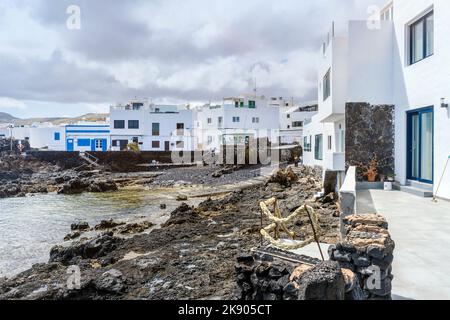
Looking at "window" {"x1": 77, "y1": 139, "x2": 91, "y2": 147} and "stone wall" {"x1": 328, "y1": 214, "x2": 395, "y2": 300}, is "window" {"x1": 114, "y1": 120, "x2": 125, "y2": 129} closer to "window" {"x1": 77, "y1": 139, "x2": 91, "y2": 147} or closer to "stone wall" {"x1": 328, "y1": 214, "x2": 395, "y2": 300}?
"window" {"x1": 77, "y1": 139, "x2": 91, "y2": 147}

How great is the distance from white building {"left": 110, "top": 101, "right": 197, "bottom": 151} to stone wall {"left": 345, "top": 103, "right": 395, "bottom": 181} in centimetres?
3871

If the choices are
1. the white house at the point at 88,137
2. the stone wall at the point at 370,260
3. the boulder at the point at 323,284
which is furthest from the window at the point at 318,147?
the white house at the point at 88,137

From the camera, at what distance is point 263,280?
402cm

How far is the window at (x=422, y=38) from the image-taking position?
1043 centimetres

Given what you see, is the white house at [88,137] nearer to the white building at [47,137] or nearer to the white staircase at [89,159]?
the white building at [47,137]

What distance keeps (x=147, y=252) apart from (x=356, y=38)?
9553mm

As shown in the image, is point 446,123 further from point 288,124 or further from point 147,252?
point 288,124

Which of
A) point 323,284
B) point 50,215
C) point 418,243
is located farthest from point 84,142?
point 323,284

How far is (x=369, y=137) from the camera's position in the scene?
12.7 metres

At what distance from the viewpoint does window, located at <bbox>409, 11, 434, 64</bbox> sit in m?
10.4

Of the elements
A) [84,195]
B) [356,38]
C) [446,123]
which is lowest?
[84,195]

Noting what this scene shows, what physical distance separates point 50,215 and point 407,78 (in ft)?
56.1

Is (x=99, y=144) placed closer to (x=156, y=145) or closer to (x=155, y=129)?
(x=156, y=145)

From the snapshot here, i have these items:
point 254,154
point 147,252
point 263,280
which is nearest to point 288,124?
point 254,154
